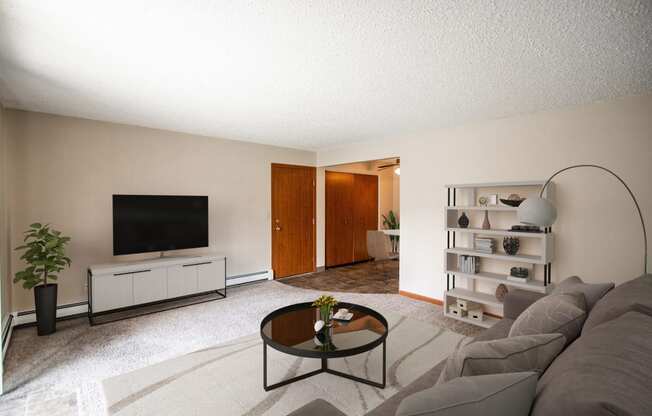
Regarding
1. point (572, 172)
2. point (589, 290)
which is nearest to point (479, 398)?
point (589, 290)

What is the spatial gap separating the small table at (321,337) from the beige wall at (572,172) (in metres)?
2.19

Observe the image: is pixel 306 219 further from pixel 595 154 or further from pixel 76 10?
pixel 76 10

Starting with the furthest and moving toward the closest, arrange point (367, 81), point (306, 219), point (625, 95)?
point (306, 219), point (625, 95), point (367, 81)

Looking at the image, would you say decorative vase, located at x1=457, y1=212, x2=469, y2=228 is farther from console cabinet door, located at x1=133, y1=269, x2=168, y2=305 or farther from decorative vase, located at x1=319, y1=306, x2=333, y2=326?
console cabinet door, located at x1=133, y1=269, x2=168, y2=305

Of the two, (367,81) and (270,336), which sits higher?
(367,81)

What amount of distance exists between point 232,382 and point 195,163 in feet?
11.3

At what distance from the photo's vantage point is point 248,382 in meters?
2.53

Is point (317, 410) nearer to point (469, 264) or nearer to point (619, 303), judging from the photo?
point (619, 303)

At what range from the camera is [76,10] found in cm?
176

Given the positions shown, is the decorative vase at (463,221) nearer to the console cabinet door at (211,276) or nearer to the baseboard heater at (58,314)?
the console cabinet door at (211,276)

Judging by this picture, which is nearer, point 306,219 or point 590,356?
point 590,356

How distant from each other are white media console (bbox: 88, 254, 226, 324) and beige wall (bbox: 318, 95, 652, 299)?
310 cm

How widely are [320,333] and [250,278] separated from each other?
336cm

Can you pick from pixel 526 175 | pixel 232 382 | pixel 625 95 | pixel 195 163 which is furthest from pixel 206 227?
pixel 625 95
